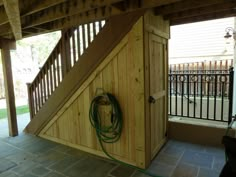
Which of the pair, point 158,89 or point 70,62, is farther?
point 70,62

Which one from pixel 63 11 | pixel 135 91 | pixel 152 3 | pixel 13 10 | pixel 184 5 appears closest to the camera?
pixel 13 10

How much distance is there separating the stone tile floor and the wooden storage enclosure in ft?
0.58

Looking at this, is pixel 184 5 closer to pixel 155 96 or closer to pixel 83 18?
pixel 155 96

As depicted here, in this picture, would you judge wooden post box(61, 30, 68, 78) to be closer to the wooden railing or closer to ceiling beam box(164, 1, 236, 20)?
the wooden railing

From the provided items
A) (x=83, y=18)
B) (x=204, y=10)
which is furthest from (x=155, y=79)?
(x=83, y=18)

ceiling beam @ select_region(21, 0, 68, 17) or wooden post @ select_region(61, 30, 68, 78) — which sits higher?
ceiling beam @ select_region(21, 0, 68, 17)

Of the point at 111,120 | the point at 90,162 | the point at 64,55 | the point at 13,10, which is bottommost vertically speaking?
the point at 90,162

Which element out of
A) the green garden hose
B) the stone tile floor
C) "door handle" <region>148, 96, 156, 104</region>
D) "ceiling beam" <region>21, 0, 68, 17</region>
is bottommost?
the stone tile floor

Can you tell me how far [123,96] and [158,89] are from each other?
631 mm

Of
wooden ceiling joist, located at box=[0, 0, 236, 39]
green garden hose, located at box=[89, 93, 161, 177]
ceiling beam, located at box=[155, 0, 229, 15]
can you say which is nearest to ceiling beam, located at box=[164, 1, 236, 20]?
wooden ceiling joist, located at box=[0, 0, 236, 39]

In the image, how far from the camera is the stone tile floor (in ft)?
8.14

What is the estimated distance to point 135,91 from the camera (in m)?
2.47

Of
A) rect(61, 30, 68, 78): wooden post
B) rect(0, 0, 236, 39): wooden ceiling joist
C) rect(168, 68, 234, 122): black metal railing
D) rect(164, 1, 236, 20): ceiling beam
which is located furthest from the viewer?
rect(168, 68, 234, 122): black metal railing

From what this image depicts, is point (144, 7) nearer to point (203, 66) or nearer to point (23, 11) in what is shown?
point (23, 11)
